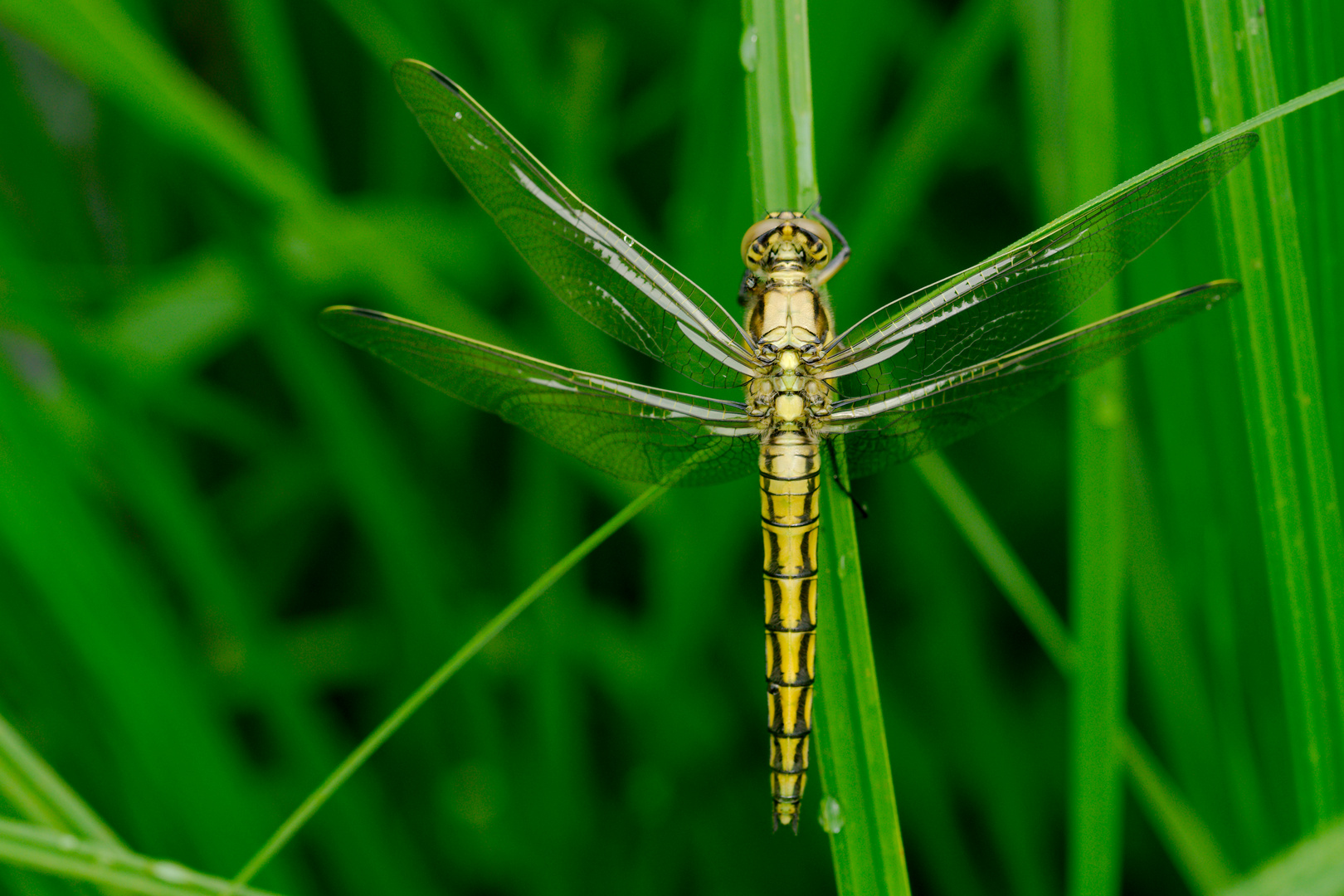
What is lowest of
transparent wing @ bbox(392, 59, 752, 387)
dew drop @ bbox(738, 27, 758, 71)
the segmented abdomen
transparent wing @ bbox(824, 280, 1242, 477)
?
the segmented abdomen

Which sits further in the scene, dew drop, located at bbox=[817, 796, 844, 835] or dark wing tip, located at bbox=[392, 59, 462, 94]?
dark wing tip, located at bbox=[392, 59, 462, 94]

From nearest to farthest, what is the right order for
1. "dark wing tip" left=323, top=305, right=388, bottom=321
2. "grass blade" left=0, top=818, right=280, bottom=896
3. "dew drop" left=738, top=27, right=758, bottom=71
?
"grass blade" left=0, top=818, right=280, bottom=896, "dew drop" left=738, top=27, right=758, bottom=71, "dark wing tip" left=323, top=305, right=388, bottom=321

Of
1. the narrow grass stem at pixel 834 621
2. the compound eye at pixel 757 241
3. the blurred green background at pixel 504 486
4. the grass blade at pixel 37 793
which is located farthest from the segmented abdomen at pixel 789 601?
the grass blade at pixel 37 793

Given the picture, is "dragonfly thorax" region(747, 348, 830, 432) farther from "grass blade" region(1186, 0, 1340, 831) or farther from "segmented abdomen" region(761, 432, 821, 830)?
"grass blade" region(1186, 0, 1340, 831)

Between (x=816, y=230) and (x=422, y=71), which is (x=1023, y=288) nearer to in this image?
(x=816, y=230)

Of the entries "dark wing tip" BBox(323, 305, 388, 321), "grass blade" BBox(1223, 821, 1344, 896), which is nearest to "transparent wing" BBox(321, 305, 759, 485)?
"dark wing tip" BBox(323, 305, 388, 321)

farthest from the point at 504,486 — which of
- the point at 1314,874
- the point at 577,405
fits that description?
the point at 1314,874
